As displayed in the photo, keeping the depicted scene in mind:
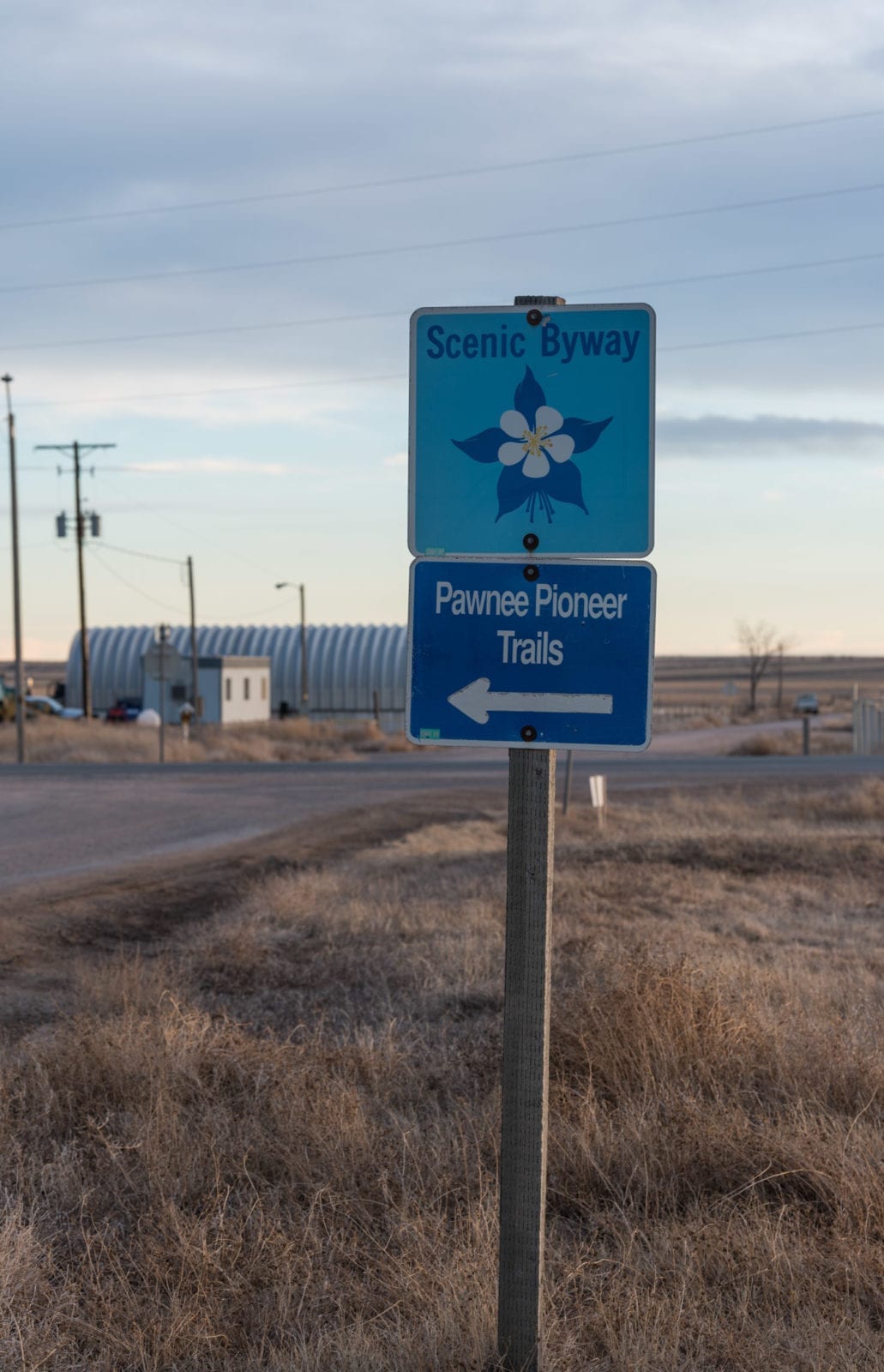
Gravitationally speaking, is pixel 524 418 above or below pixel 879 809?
above

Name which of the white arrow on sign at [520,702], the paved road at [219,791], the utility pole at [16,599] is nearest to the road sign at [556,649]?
the white arrow on sign at [520,702]

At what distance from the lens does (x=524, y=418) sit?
335cm

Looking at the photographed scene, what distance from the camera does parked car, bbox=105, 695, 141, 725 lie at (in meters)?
61.3

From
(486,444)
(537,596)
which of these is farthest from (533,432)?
(537,596)

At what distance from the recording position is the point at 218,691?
190 ft

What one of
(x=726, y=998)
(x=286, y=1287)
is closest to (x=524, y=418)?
(x=286, y=1287)

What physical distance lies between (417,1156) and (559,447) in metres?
2.60

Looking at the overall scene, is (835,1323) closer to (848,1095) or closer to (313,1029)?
(848,1095)

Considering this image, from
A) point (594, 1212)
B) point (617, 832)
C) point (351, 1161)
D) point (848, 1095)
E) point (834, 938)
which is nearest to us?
point (594, 1212)

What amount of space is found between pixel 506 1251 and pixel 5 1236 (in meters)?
1.46

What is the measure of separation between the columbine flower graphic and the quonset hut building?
6430 centimetres

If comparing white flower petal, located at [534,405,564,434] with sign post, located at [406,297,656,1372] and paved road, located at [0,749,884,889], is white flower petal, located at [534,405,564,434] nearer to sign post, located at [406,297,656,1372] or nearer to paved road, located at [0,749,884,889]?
sign post, located at [406,297,656,1372]

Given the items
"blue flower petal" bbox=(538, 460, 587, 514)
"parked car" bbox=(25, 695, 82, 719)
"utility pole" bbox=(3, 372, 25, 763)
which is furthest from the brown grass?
"blue flower petal" bbox=(538, 460, 587, 514)

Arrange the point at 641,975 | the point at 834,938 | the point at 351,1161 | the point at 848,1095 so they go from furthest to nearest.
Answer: the point at 834,938
the point at 641,975
the point at 848,1095
the point at 351,1161
